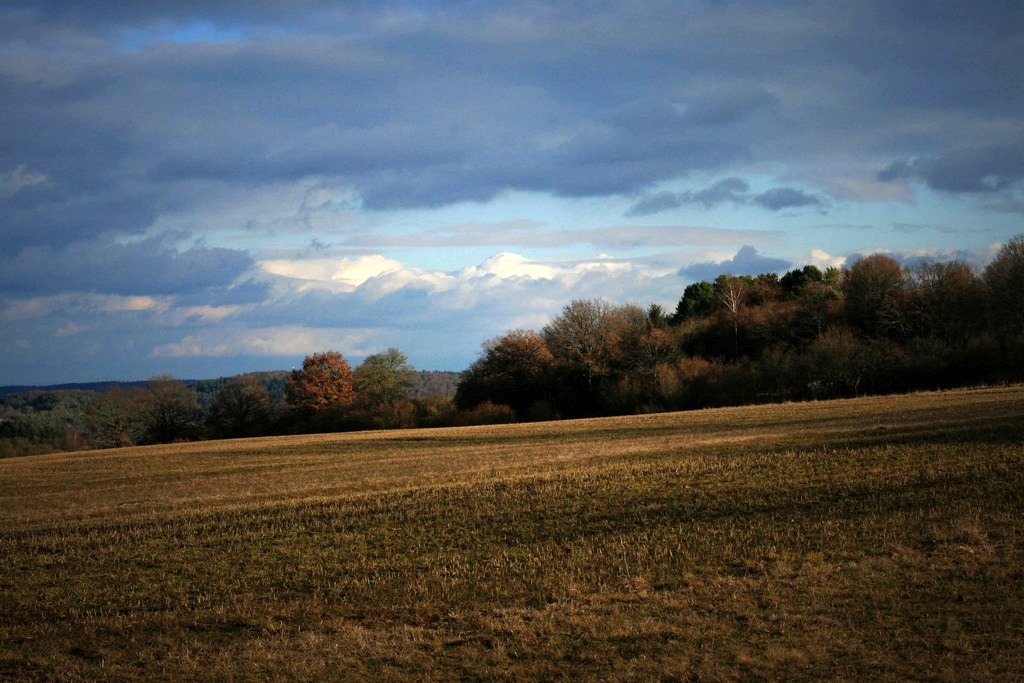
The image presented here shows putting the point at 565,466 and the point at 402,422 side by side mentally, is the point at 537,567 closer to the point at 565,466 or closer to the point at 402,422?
the point at 565,466

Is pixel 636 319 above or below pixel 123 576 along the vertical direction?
above

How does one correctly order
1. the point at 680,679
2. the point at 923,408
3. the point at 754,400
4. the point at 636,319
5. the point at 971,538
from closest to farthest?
the point at 680,679 < the point at 971,538 < the point at 923,408 < the point at 754,400 < the point at 636,319

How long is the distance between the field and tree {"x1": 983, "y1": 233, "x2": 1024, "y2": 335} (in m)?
54.9

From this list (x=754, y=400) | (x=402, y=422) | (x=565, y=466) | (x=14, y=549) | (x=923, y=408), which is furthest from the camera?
(x=402, y=422)

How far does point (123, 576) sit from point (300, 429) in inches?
3508

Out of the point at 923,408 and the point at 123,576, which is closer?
the point at 123,576

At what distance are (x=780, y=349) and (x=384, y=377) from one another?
175ft

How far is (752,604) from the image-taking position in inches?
452

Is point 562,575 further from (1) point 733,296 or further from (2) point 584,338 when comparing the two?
(1) point 733,296

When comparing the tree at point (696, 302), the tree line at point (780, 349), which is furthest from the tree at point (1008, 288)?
the tree at point (696, 302)

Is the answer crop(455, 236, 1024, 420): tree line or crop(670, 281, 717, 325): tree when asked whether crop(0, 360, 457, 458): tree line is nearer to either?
crop(455, 236, 1024, 420): tree line

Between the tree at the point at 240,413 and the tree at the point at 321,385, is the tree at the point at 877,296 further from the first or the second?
the tree at the point at 240,413

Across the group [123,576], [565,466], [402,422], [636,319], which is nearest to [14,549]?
[123,576]

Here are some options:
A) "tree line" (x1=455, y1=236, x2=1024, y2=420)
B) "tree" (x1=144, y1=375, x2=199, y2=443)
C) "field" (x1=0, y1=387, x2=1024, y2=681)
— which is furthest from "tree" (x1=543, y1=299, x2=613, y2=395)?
"field" (x1=0, y1=387, x2=1024, y2=681)
